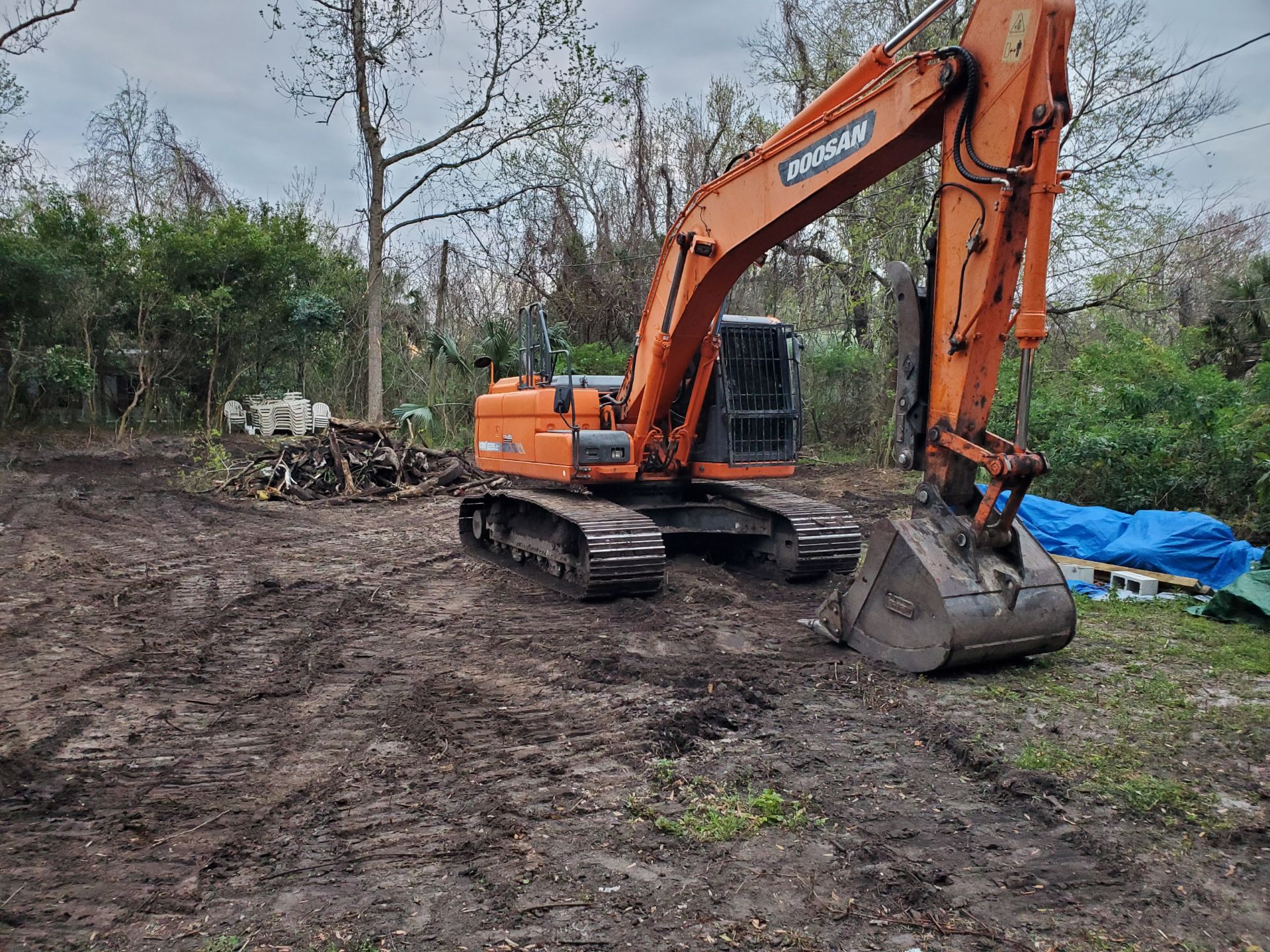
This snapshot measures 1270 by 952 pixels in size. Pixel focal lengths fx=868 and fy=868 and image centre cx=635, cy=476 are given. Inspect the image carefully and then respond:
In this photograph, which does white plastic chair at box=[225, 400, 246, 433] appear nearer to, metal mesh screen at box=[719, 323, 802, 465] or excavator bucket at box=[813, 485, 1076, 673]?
metal mesh screen at box=[719, 323, 802, 465]

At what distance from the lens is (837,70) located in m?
17.0

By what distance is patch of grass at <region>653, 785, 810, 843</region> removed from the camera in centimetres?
305

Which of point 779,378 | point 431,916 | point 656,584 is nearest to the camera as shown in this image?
point 431,916

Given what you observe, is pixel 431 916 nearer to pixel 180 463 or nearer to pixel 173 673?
pixel 173 673

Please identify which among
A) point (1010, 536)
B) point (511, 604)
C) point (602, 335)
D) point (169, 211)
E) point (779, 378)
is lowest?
point (511, 604)

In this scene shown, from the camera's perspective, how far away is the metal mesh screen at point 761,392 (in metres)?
7.21

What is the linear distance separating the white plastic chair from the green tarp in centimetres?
2075

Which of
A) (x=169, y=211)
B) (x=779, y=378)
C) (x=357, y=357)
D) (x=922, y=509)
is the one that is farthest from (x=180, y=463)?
(x=922, y=509)

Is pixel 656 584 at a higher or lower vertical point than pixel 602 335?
lower

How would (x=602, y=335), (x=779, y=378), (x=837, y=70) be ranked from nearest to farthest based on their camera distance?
1. (x=779, y=378)
2. (x=837, y=70)
3. (x=602, y=335)

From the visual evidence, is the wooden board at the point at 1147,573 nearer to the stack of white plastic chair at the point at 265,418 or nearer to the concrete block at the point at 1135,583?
the concrete block at the point at 1135,583

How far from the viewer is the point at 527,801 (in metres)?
3.33

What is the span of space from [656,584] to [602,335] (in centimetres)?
1701

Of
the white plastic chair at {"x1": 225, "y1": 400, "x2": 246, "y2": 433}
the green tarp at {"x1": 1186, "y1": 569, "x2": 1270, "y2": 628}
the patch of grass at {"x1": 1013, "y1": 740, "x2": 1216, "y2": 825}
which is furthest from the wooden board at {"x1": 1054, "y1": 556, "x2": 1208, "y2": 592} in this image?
the white plastic chair at {"x1": 225, "y1": 400, "x2": 246, "y2": 433}
